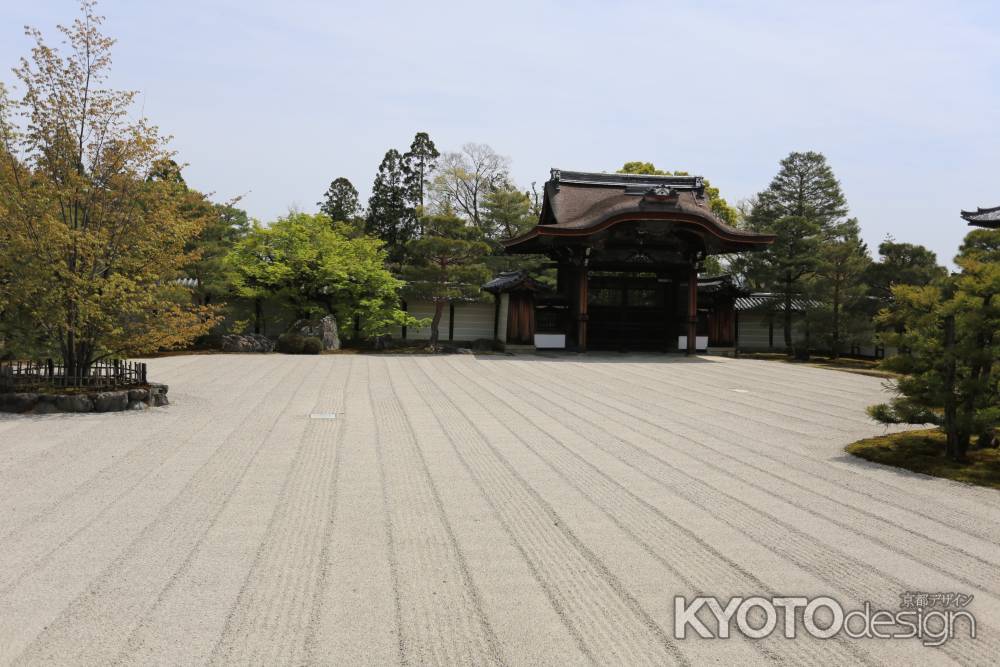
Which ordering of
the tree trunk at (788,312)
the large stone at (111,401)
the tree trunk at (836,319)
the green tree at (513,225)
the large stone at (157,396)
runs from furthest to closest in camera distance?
1. the green tree at (513,225)
2. the tree trunk at (788,312)
3. the tree trunk at (836,319)
4. the large stone at (157,396)
5. the large stone at (111,401)

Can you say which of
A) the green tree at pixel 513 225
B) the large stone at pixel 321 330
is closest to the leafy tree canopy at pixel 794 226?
the green tree at pixel 513 225

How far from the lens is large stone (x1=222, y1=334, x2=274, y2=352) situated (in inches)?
859

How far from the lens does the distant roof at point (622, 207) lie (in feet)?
70.5

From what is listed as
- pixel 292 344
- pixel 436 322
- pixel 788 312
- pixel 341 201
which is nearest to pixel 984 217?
pixel 788 312

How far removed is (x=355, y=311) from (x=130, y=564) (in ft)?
66.8

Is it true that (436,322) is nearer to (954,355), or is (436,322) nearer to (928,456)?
(928,456)

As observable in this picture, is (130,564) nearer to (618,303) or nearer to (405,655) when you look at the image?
(405,655)

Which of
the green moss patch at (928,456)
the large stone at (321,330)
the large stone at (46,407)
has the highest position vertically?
the large stone at (321,330)

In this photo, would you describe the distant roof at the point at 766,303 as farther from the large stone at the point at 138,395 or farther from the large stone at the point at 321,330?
the large stone at the point at 138,395

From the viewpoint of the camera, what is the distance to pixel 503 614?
3.44m

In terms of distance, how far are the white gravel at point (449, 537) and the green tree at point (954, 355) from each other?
895 mm

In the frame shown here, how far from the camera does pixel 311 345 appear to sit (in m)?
21.7

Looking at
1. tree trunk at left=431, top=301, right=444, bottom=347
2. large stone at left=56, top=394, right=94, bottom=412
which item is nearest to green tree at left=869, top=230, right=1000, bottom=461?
large stone at left=56, top=394, right=94, bottom=412

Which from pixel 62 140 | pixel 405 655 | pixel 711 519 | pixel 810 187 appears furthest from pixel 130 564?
pixel 810 187
